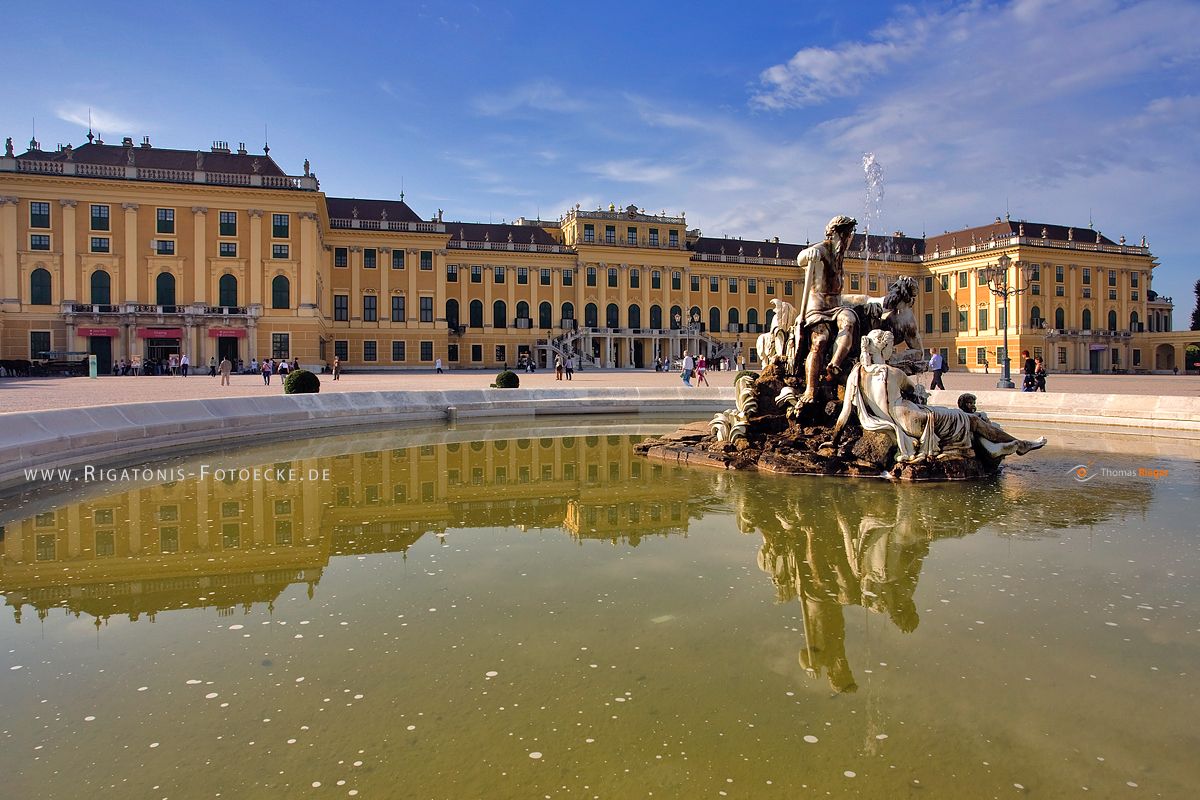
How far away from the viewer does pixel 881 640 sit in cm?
410

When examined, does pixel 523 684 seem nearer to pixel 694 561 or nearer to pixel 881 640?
pixel 881 640

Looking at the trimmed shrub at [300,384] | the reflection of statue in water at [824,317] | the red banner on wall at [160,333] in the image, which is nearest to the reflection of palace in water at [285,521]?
the reflection of statue in water at [824,317]

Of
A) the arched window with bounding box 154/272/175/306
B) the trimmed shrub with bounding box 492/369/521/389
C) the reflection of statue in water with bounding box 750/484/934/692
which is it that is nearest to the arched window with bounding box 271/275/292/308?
the arched window with bounding box 154/272/175/306

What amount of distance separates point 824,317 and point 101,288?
150ft

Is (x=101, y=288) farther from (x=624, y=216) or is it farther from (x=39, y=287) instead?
(x=624, y=216)

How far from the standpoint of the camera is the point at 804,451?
10.4m

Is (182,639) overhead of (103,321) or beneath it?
beneath

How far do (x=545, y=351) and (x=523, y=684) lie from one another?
57959mm

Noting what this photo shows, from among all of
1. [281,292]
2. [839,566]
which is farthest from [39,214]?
[839,566]

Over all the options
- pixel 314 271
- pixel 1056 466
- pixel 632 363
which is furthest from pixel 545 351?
pixel 1056 466

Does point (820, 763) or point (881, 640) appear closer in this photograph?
point (820, 763)

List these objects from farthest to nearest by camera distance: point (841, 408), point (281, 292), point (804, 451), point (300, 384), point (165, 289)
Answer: point (281, 292) < point (165, 289) < point (300, 384) < point (841, 408) < point (804, 451)

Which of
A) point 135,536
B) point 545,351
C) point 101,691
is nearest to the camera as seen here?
point 101,691

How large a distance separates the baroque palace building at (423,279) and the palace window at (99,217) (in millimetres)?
110
